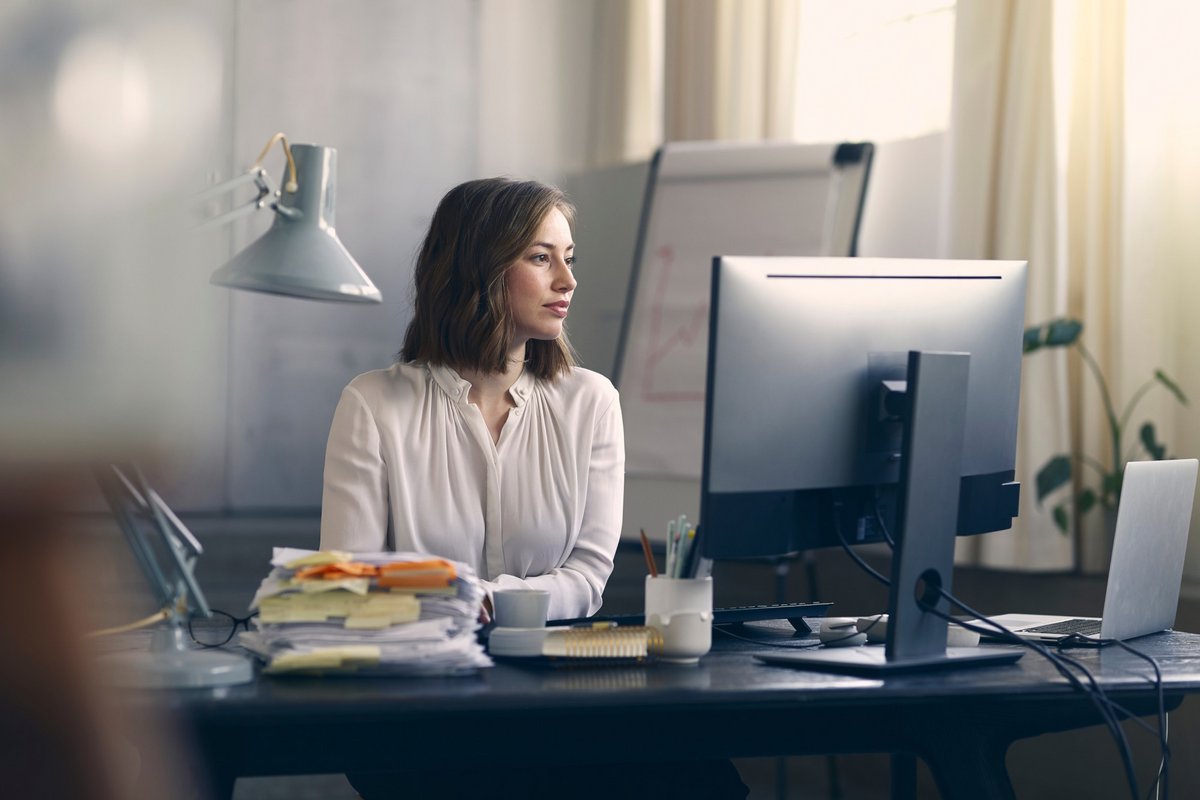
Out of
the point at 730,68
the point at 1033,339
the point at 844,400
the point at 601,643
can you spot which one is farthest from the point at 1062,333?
the point at 601,643

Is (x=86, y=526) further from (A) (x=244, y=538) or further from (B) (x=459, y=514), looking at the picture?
(A) (x=244, y=538)

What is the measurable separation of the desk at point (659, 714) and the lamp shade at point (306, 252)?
0.61 metres

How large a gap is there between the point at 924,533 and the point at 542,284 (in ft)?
2.56

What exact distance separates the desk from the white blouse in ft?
1.57

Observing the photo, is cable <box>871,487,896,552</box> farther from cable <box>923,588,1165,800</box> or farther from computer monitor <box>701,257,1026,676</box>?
cable <box>923,588,1165,800</box>

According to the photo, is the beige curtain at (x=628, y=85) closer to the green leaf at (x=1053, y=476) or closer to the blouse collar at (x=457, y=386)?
the green leaf at (x=1053, y=476)

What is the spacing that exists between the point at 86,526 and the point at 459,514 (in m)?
1.58

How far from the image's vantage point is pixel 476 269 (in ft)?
6.43

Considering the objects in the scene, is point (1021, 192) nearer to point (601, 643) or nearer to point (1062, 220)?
point (1062, 220)

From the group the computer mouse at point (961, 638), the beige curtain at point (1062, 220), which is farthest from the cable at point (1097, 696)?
the beige curtain at point (1062, 220)

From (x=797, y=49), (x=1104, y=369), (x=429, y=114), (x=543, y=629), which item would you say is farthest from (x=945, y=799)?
(x=429, y=114)

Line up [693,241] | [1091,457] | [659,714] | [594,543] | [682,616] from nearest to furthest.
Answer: [659,714], [682,616], [594,543], [1091,457], [693,241]

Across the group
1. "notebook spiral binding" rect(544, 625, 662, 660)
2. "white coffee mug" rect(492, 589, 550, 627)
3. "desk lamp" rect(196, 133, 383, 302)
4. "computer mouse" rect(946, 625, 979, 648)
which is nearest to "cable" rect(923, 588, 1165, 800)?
"computer mouse" rect(946, 625, 979, 648)

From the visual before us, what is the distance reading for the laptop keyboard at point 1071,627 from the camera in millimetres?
1662
